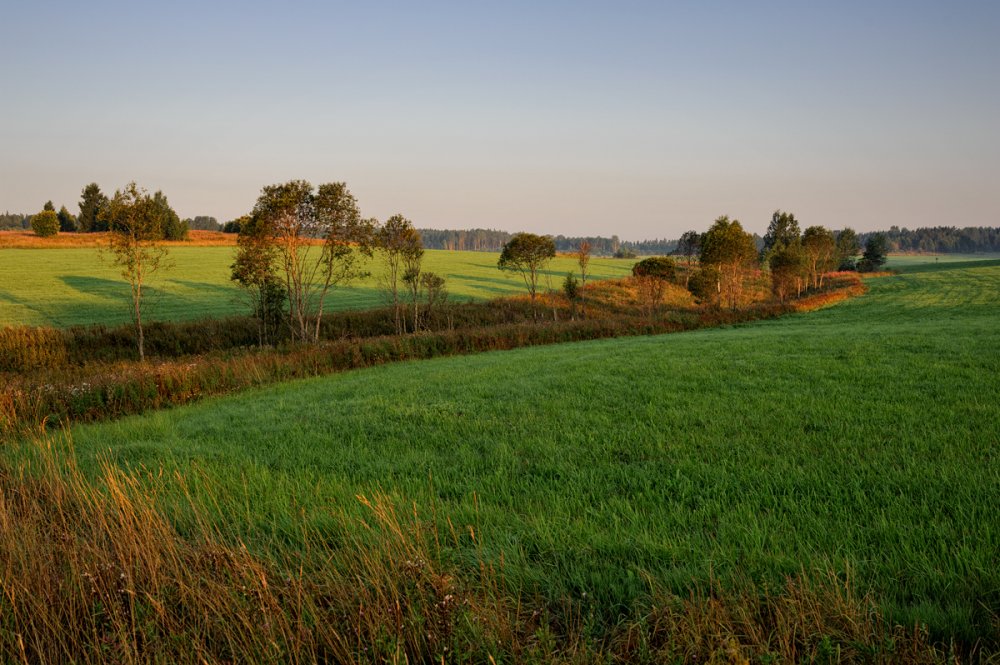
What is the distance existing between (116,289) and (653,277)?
51.0m

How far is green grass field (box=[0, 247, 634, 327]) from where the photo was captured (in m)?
36.2

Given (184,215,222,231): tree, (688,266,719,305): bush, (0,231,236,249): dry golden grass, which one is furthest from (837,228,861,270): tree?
(184,215,222,231): tree

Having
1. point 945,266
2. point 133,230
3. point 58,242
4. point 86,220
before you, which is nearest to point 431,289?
point 133,230

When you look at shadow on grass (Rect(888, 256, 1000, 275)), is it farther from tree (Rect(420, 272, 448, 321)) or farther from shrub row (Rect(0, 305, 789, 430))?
shrub row (Rect(0, 305, 789, 430))

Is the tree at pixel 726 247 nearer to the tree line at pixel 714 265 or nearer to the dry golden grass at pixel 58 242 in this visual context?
the tree line at pixel 714 265

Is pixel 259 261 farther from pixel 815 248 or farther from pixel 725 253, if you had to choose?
pixel 815 248

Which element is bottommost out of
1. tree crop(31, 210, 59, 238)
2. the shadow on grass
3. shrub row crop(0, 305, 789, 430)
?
shrub row crop(0, 305, 789, 430)

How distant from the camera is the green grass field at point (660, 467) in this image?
3.38 metres

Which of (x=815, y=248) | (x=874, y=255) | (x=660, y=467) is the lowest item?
(x=660, y=467)

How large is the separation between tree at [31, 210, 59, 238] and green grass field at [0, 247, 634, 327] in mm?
11814

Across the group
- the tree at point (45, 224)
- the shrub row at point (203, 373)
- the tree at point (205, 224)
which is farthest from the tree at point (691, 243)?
the tree at point (205, 224)

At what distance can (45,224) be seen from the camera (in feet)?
233

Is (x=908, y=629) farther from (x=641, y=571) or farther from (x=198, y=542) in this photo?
(x=198, y=542)

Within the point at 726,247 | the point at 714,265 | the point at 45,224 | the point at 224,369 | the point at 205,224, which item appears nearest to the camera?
the point at 224,369
